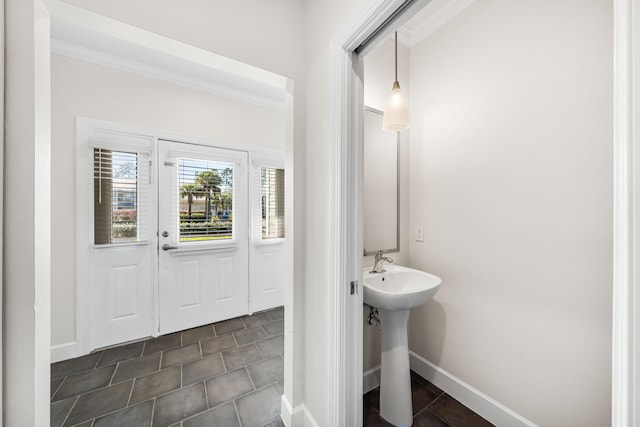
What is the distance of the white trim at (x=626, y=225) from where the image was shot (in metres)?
0.42

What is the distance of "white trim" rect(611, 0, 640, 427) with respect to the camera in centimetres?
42

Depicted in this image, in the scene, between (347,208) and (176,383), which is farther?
(176,383)

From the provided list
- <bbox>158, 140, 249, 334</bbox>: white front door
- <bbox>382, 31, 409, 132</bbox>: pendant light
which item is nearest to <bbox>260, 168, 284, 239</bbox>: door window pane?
<bbox>158, 140, 249, 334</bbox>: white front door

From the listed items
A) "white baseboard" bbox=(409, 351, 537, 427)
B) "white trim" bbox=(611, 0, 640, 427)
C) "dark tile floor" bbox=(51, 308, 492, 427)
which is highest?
"white trim" bbox=(611, 0, 640, 427)

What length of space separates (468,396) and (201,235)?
108 inches

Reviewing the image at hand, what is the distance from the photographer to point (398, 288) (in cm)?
165

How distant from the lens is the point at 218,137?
107 inches

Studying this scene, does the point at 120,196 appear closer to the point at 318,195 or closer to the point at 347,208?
the point at 318,195

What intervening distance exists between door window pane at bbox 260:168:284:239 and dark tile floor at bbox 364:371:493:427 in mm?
2058

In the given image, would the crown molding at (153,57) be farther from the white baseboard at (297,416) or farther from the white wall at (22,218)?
the white baseboard at (297,416)

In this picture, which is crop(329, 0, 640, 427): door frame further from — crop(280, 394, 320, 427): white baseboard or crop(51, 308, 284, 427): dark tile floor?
crop(51, 308, 284, 427): dark tile floor

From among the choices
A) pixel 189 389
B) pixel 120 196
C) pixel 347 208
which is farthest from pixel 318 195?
pixel 120 196

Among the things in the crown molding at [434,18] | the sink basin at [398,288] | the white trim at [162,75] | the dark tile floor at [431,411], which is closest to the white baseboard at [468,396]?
the dark tile floor at [431,411]

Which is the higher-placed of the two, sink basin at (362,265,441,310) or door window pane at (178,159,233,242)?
door window pane at (178,159,233,242)
